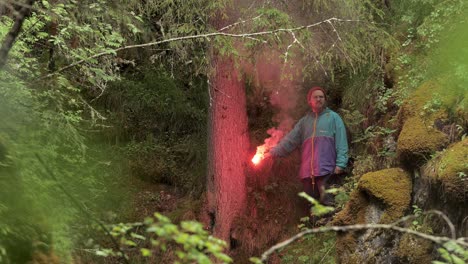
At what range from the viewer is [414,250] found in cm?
528

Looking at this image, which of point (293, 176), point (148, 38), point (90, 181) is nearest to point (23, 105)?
point (90, 181)

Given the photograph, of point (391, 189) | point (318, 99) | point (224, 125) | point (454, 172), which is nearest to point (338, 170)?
point (318, 99)

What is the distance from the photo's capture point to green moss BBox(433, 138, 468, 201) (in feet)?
15.6

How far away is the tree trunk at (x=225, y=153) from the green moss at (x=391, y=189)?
283 cm

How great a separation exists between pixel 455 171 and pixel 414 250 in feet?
3.26

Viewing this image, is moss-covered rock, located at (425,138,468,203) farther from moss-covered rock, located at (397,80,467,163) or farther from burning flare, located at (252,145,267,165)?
burning flare, located at (252,145,267,165)

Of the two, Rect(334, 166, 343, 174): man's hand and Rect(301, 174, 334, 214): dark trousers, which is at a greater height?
Rect(334, 166, 343, 174): man's hand

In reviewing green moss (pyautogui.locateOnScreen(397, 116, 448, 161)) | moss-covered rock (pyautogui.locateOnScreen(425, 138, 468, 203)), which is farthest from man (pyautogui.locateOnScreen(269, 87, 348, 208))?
moss-covered rock (pyautogui.locateOnScreen(425, 138, 468, 203))

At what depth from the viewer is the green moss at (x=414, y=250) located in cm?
518

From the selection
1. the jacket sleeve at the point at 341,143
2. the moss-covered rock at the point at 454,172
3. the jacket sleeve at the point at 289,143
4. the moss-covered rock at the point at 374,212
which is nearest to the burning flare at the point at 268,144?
the jacket sleeve at the point at 289,143

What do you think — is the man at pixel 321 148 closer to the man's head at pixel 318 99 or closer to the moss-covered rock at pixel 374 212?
the man's head at pixel 318 99

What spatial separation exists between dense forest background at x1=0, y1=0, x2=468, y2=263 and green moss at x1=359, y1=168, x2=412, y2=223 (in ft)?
0.07

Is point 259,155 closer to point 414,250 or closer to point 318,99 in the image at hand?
point 318,99

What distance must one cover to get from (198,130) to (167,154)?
84cm
